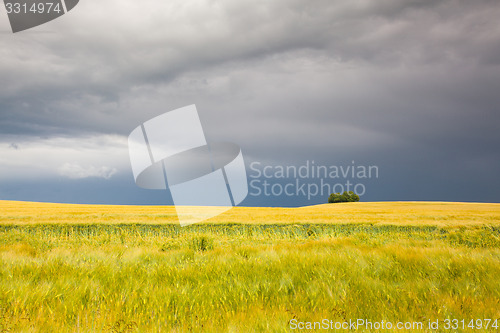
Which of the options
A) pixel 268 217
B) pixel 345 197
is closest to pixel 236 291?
pixel 268 217

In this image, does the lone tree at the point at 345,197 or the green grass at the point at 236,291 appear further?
the lone tree at the point at 345,197

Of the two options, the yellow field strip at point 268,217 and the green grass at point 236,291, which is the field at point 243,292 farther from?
the yellow field strip at point 268,217

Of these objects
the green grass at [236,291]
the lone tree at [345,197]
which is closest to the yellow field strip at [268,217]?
the green grass at [236,291]

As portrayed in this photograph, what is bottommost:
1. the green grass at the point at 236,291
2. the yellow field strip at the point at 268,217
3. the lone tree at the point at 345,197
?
the lone tree at the point at 345,197

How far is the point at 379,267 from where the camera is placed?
4.93 metres

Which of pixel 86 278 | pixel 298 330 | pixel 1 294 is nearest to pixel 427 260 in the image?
pixel 298 330

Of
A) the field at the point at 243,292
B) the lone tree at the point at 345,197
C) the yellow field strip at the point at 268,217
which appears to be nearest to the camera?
the field at the point at 243,292

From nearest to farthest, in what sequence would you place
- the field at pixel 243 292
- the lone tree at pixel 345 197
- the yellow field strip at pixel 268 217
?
the field at pixel 243 292
the yellow field strip at pixel 268 217
the lone tree at pixel 345 197

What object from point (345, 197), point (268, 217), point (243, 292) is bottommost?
point (345, 197)

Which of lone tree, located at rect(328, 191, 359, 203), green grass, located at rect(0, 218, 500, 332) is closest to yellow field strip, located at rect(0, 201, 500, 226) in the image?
green grass, located at rect(0, 218, 500, 332)

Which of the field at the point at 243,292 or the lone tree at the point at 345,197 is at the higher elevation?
the field at the point at 243,292

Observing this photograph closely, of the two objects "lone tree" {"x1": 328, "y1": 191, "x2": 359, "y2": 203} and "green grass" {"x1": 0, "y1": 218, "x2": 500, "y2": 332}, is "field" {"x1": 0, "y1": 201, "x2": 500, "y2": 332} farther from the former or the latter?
"lone tree" {"x1": 328, "y1": 191, "x2": 359, "y2": 203}

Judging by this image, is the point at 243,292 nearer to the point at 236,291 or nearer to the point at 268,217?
the point at 236,291

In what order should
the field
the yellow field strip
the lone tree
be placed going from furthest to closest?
the lone tree → the yellow field strip → the field
